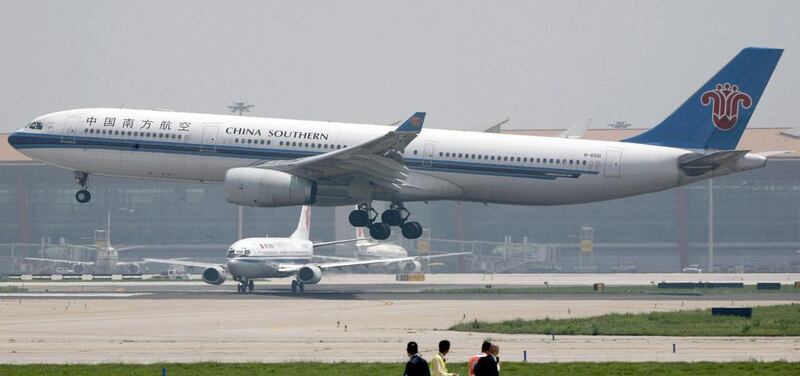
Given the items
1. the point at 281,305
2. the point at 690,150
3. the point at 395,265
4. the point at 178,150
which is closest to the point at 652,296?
the point at 690,150

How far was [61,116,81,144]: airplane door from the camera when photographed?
230 ft

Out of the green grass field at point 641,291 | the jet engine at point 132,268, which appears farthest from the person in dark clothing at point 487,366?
the jet engine at point 132,268

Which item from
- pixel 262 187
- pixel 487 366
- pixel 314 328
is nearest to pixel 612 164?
pixel 262 187

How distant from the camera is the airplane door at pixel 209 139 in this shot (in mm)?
68375

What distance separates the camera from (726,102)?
70750mm

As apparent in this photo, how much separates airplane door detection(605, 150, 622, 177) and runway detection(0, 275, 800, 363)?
699 cm

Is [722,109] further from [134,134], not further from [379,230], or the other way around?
[134,134]

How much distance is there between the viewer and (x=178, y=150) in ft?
224

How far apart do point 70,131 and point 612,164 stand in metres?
28.9

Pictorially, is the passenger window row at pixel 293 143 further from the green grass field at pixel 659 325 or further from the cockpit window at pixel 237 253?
the cockpit window at pixel 237 253

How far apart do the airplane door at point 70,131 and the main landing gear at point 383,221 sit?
15.4m

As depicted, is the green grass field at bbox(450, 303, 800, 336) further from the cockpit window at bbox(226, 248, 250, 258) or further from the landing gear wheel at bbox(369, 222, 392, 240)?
the cockpit window at bbox(226, 248, 250, 258)

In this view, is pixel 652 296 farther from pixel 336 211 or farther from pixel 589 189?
pixel 336 211

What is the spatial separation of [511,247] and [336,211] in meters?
23.1
